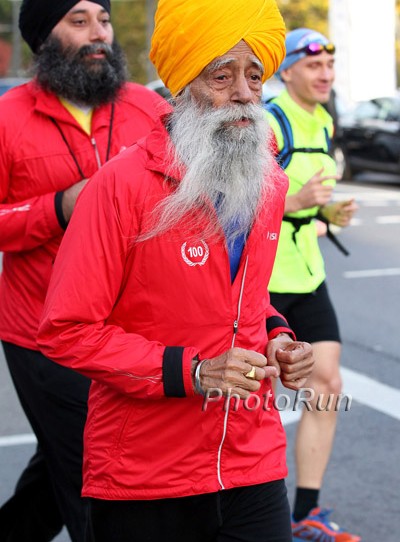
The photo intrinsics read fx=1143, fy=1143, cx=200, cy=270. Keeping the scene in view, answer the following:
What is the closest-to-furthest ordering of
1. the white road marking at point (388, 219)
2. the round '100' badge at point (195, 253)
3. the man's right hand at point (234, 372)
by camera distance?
the man's right hand at point (234, 372) < the round '100' badge at point (195, 253) < the white road marking at point (388, 219)

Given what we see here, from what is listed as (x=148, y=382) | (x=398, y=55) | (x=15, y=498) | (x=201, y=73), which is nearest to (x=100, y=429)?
(x=148, y=382)

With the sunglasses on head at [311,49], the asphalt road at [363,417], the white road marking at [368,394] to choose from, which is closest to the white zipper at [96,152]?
the sunglasses on head at [311,49]

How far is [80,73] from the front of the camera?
405cm

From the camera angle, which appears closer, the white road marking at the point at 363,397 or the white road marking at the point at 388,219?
the white road marking at the point at 363,397

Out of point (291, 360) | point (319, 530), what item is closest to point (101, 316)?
point (291, 360)

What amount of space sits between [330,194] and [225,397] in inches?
80.2

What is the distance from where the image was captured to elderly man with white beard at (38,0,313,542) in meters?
2.73

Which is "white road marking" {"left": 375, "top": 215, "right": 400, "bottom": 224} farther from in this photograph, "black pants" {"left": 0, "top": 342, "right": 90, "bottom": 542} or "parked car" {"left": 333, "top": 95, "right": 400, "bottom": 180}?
"black pants" {"left": 0, "top": 342, "right": 90, "bottom": 542}

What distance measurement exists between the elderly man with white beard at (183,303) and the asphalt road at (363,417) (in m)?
2.20

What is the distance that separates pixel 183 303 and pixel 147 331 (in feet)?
0.38

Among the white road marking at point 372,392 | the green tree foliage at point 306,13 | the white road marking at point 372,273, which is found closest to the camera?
the white road marking at point 372,392

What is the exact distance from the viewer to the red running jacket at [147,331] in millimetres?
2721

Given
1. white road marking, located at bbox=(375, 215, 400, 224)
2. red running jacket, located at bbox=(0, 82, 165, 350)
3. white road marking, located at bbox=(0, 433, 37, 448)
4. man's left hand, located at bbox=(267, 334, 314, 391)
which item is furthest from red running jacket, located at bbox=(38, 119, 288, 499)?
white road marking, located at bbox=(375, 215, 400, 224)

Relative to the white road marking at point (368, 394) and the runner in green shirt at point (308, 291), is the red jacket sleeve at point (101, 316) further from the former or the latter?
the white road marking at point (368, 394)
